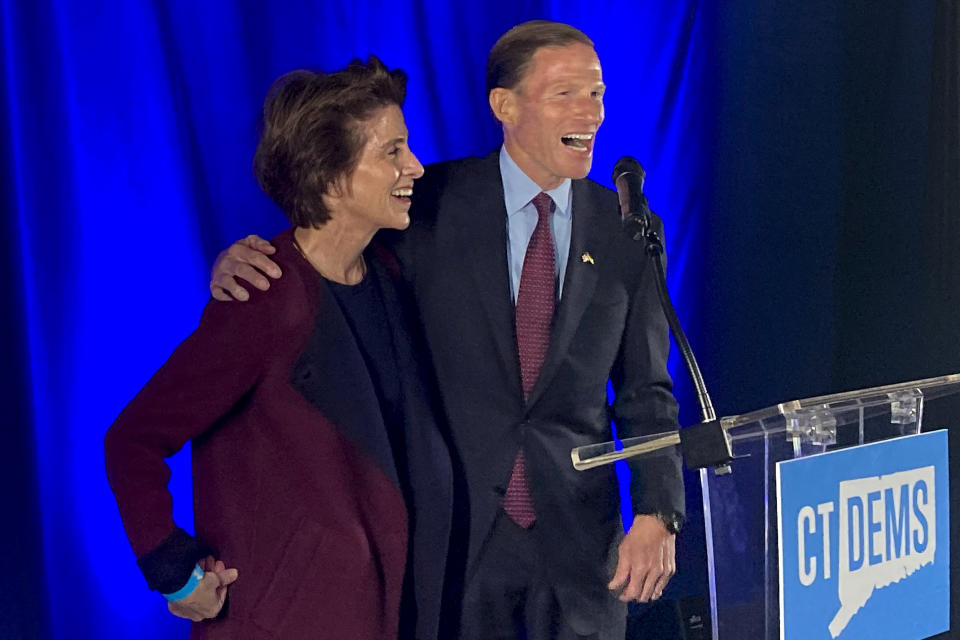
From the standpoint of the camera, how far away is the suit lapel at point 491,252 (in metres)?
1.93

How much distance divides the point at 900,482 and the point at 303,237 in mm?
974

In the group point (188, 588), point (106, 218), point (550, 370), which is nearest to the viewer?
point (188, 588)

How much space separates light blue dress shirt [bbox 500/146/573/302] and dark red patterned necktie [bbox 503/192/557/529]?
0.01 metres

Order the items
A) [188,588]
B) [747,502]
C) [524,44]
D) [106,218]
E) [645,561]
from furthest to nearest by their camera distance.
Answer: [106,218], [524,44], [645,561], [188,588], [747,502]

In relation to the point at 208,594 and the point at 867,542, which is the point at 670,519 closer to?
the point at 867,542

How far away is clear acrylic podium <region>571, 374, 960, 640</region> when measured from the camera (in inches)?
52.8

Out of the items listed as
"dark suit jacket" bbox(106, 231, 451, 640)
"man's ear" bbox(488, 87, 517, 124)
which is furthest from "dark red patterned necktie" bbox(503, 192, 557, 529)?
"dark suit jacket" bbox(106, 231, 451, 640)

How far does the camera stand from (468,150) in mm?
2779

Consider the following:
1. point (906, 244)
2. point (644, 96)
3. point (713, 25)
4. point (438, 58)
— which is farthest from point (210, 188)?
point (906, 244)

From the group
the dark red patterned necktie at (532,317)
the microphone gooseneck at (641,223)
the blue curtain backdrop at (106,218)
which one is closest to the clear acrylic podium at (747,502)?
the microphone gooseneck at (641,223)

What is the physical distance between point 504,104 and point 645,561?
34.7 inches

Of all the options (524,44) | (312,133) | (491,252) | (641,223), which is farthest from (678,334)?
(524,44)

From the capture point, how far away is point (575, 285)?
1952 mm

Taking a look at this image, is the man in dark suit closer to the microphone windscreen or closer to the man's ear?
the man's ear
